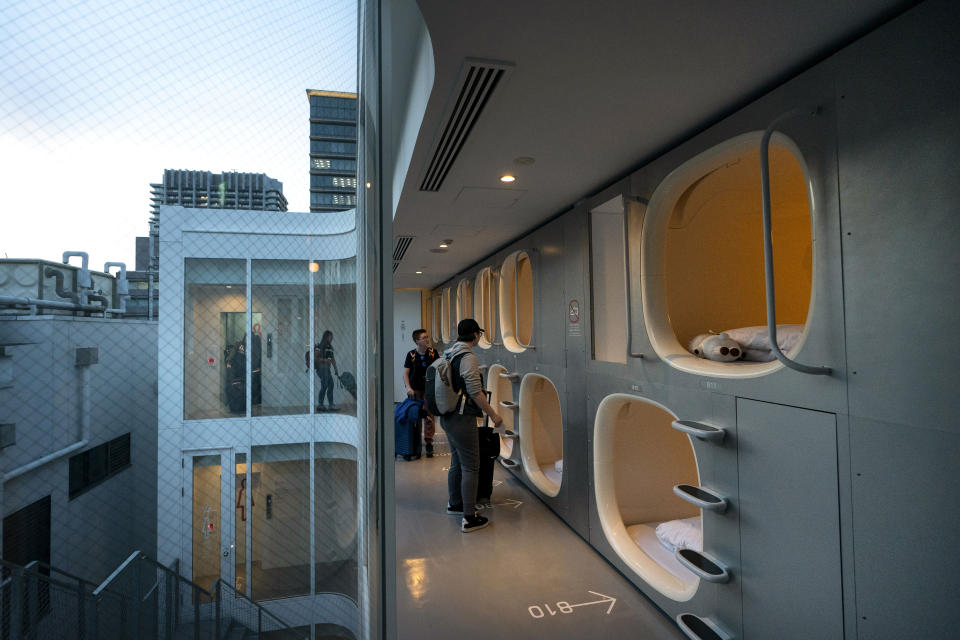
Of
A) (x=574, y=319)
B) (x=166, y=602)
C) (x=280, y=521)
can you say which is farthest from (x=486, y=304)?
(x=166, y=602)

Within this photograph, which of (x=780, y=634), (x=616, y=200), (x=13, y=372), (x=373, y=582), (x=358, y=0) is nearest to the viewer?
(x=13, y=372)

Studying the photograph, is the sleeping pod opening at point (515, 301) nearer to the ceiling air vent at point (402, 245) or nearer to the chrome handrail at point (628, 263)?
the ceiling air vent at point (402, 245)

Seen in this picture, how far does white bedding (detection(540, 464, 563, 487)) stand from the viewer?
4.63m

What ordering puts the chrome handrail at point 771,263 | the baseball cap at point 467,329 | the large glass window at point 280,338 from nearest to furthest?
the large glass window at point 280,338, the chrome handrail at point 771,263, the baseball cap at point 467,329

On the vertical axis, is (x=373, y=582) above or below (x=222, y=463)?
below

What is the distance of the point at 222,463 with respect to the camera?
2.24 ft

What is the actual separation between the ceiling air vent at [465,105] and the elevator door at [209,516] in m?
1.66

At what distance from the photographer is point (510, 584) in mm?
2969

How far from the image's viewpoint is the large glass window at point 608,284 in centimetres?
327

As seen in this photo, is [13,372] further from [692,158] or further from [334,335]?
[692,158]

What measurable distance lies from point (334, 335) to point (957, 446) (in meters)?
1.64

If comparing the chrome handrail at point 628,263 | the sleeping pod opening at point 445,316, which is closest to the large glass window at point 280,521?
the chrome handrail at point 628,263

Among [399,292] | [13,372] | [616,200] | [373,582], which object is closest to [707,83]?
[616,200]

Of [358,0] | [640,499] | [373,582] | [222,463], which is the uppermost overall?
[358,0]
